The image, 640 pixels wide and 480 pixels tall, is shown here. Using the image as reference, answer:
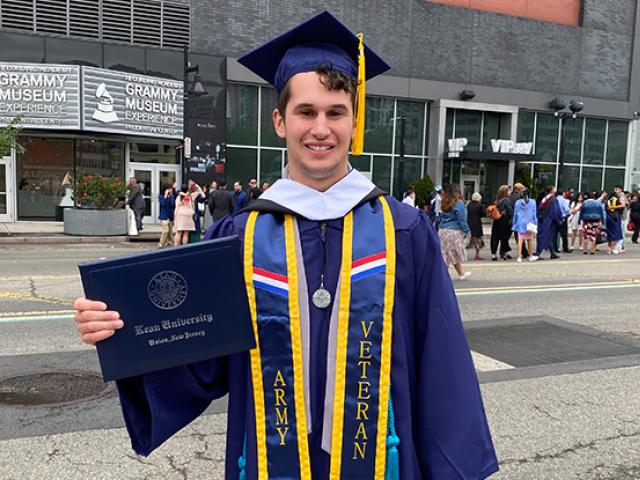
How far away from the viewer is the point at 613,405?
4621 mm

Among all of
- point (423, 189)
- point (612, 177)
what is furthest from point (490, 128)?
point (612, 177)

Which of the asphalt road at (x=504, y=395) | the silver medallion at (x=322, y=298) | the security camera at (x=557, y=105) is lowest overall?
the asphalt road at (x=504, y=395)

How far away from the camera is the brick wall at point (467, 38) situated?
82.0 ft

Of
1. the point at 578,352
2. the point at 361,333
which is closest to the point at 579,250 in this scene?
the point at 578,352

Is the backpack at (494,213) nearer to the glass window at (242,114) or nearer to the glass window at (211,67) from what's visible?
the glass window at (242,114)

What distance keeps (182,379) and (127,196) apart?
1787 cm

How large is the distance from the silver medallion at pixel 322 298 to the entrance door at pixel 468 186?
29327mm

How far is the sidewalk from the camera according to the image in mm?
16266

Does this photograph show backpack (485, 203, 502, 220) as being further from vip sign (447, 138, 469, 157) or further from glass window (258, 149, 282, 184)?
vip sign (447, 138, 469, 157)

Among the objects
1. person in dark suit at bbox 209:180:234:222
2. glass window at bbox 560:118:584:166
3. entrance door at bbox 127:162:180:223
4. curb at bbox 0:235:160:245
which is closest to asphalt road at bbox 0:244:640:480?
person in dark suit at bbox 209:180:234:222

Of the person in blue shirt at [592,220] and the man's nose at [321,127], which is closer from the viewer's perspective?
the man's nose at [321,127]

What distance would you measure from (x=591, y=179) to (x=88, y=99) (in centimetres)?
2555

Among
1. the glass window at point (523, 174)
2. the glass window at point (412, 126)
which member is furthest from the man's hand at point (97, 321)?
the glass window at point (523, 174)

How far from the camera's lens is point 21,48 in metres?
21.0
